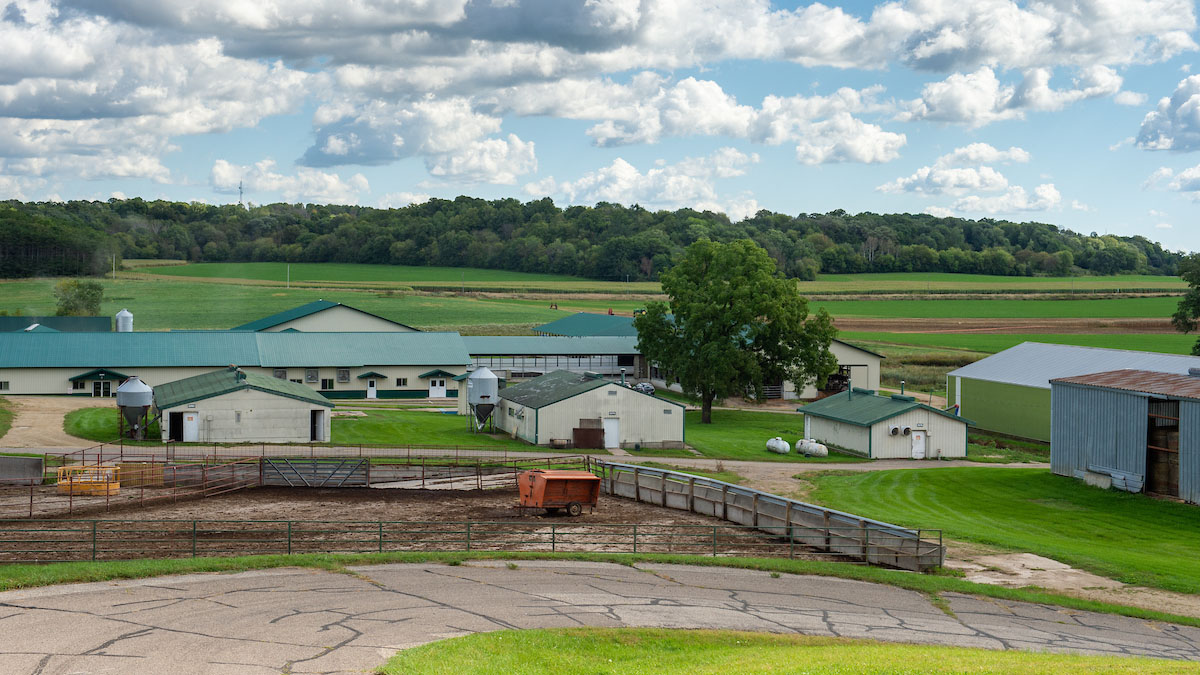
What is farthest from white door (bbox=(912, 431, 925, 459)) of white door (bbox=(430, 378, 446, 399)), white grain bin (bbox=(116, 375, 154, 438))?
white grain bin (bbox=(116, 375, 154, 438))

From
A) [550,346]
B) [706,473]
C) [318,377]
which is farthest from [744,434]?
[318,377]

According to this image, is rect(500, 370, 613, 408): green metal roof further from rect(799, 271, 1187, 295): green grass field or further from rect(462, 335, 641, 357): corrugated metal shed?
rect(799, 271, 1187, 295): green grass field

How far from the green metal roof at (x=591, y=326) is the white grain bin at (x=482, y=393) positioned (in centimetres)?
3657

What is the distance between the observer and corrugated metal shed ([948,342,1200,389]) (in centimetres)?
5291

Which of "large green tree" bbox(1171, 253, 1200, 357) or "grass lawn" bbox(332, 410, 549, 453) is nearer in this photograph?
"grass lawn" bbox(332, 410, 549, 453)

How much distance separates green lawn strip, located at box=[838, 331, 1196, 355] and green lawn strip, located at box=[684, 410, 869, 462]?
1696 inches

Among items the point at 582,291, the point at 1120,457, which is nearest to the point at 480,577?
the point at 1120,457

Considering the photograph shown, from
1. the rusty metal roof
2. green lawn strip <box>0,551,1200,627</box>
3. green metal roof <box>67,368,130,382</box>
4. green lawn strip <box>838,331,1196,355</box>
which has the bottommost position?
green lawn strip <box>0,551,1200,627</box>

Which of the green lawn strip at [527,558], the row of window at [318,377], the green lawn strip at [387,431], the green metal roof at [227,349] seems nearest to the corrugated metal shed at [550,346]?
the green metal roof at [227,349]

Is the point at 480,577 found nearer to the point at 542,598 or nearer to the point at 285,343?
the point at 542,598

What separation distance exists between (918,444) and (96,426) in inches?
1626

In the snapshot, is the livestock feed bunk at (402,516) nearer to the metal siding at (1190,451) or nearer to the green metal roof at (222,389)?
the green metal roof at (222,389)

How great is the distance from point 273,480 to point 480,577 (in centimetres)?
1748

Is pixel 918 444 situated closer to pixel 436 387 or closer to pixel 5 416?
pixel 436 387
